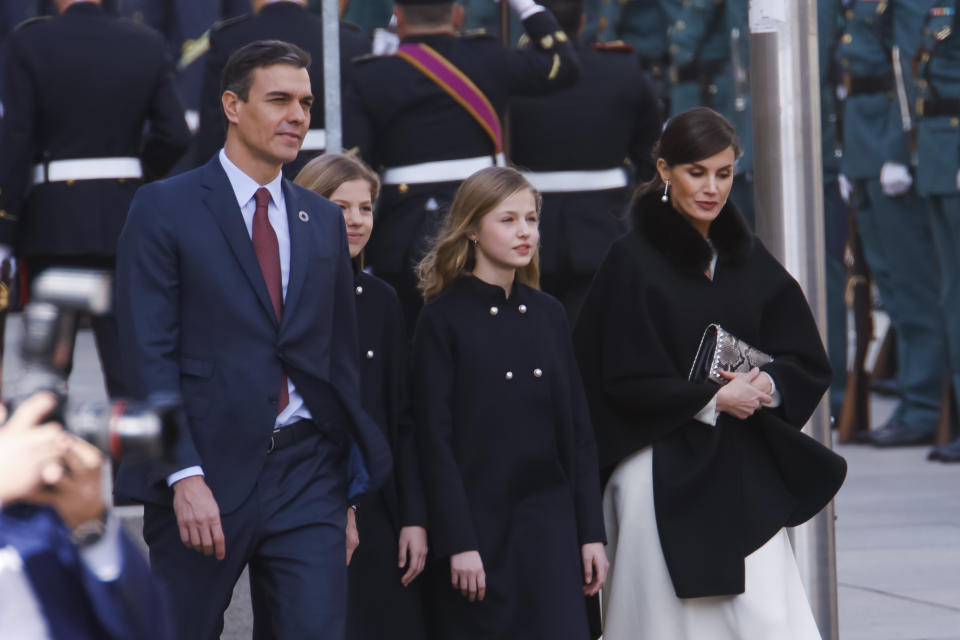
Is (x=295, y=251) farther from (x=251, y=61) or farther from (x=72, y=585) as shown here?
(x=72, y=585)

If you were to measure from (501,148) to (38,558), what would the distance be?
4.28 meters

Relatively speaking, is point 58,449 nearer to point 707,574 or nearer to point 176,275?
point 176,275

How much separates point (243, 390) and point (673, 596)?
129 centimetres

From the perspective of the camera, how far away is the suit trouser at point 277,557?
11.9 feet

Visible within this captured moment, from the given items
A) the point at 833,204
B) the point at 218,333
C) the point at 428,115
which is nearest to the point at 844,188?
the point at 833,204

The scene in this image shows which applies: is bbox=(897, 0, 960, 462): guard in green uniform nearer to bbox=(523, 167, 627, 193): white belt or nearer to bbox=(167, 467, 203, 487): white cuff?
bbox=(523, 167, 627, 193): white belt

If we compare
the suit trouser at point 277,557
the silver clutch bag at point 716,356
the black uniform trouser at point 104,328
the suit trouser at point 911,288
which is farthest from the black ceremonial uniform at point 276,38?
the suit trouser at point 911,288

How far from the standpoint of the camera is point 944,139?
8.22 metres

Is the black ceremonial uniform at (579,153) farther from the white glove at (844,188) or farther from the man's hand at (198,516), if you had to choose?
the man's hand at (198,516)

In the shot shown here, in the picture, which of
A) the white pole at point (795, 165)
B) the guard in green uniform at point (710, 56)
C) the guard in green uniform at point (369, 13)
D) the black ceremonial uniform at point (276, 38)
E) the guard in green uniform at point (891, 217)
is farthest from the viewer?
the guard in green uniform at point (369, 13)

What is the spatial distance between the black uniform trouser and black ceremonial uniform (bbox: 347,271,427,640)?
6.79ft

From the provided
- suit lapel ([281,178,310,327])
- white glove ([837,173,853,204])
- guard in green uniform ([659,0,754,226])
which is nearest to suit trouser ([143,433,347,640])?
suit lapel ([281,178,310,327])

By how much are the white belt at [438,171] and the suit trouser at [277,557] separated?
249 centimetres

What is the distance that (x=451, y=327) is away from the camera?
4301 millimetres
